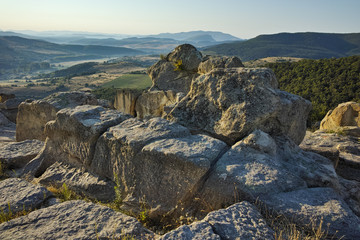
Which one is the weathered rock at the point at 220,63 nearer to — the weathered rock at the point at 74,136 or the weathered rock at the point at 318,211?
the weathered rock at the point at 74,136

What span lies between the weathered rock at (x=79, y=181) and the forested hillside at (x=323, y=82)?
23197 millimetres

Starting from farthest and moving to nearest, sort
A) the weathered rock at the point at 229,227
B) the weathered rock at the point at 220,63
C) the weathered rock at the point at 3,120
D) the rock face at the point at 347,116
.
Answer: the rock face at the point at 347,116
the weathered rock at the point at 3,120
the weathered rock at the point at 220,63
the weathered rock at the point at 229,227

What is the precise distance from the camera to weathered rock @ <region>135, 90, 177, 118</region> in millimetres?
9883

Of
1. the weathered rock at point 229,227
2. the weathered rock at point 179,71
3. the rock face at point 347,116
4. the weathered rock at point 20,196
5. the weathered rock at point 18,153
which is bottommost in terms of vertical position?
the rock face at point 347,116

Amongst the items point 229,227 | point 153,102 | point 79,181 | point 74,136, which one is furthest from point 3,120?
point 229,227

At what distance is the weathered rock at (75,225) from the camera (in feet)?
9.38

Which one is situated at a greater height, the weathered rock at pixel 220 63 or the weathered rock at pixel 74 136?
the weathered rock at pixel 220 63

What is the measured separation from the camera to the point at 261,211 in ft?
10.1

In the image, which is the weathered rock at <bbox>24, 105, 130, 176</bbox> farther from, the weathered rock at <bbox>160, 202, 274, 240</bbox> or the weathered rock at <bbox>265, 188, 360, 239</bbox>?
the weathered rock at <bbox>265, 188, 360, 239</bbox>

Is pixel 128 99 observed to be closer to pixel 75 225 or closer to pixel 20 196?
pixel 20 196

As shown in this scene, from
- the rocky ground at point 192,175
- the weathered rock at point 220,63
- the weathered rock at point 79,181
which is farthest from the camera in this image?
the weathered rock at point 220,63

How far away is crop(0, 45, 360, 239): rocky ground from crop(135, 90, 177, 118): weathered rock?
4.58m

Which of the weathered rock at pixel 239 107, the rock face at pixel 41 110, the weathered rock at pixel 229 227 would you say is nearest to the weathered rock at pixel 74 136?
the weathered rock at pixel 239 107

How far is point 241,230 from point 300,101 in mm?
3439
